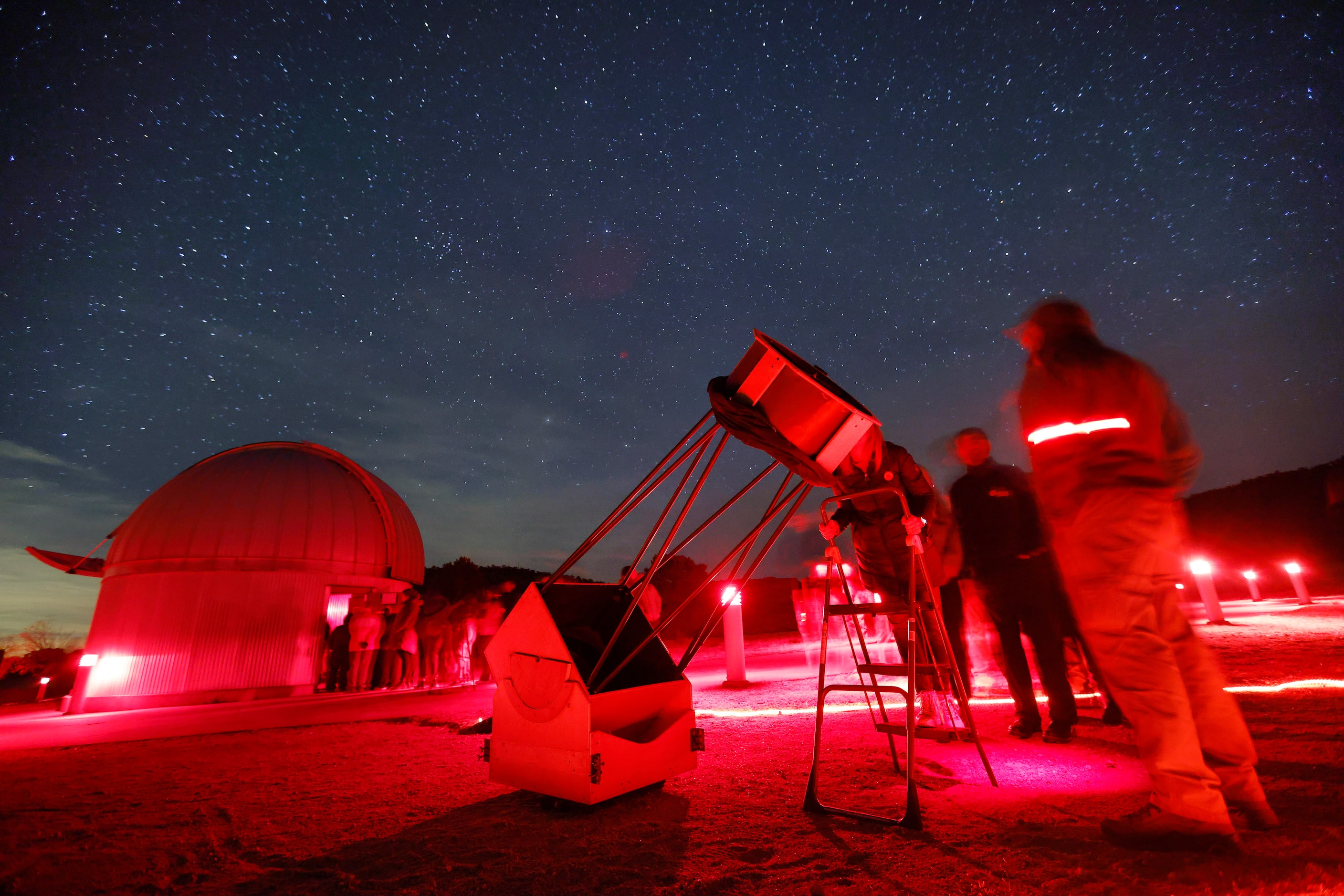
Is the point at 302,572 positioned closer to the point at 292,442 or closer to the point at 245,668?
the point at 245,668

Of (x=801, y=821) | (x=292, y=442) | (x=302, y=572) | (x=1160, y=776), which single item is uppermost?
(x=292, y=442)

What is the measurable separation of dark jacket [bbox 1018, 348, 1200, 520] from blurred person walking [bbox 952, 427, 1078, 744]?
192 cm

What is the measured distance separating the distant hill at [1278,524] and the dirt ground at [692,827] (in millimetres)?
25324

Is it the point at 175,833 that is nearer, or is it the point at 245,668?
the point at 175,833

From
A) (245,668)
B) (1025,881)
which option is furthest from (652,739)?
(245,668)

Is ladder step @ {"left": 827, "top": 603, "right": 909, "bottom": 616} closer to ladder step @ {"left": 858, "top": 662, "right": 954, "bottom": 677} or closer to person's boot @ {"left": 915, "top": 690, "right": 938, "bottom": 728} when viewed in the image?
ladder step @ {"left": 858, "top": 662, "right": 954, "bottom": 677}

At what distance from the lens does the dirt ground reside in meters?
2.11

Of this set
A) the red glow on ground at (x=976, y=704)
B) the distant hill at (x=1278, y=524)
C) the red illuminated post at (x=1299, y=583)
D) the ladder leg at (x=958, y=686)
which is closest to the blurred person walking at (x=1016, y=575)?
the ladder leg at (x=958, y=686)

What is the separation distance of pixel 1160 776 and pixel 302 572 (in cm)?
1646

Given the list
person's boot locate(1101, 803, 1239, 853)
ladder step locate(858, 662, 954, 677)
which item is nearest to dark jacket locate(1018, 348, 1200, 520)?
ladder step locate(858, 662, 954, 677)

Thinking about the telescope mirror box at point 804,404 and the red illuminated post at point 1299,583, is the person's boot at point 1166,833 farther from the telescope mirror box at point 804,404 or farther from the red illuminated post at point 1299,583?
the red illuminated post at point 1299,583

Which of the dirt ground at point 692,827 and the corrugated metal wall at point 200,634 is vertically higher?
the corrugated metal wall at point 200,634

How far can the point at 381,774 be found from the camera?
4348mm

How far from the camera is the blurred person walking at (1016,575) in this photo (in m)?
4.32
